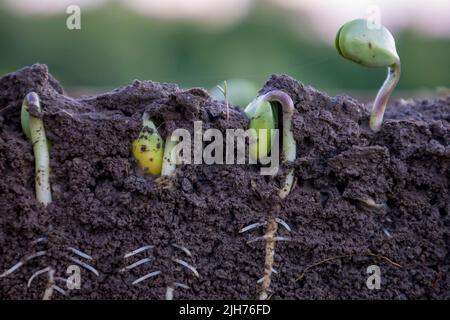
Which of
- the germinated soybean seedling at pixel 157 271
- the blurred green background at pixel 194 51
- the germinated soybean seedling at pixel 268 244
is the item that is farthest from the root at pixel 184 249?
the blurred green background at pixel 194 51

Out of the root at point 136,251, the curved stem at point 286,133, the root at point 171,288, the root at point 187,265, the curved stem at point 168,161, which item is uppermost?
the curved stem at point 286,133

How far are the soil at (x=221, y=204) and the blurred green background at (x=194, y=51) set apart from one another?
3760 mm

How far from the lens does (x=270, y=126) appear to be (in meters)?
1.09

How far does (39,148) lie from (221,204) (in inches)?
13.7

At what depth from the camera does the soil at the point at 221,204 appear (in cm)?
106

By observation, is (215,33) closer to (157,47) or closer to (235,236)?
(157,47)

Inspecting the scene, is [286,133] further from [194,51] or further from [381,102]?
[194,51]

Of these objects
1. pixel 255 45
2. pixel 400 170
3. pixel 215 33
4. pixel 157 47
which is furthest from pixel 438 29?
pixel 400 170

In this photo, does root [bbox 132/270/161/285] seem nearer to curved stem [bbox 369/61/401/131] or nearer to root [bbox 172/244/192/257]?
root [bbox 172/244/192/257]

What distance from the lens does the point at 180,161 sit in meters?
1.08

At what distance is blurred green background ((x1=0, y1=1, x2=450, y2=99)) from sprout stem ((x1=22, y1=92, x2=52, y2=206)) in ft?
12.5

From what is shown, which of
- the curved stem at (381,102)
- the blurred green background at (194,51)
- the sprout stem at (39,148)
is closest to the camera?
the sprout stem at (39,148)

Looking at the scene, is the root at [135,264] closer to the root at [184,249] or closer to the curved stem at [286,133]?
the root at [184,249]

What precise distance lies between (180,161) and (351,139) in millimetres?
337
